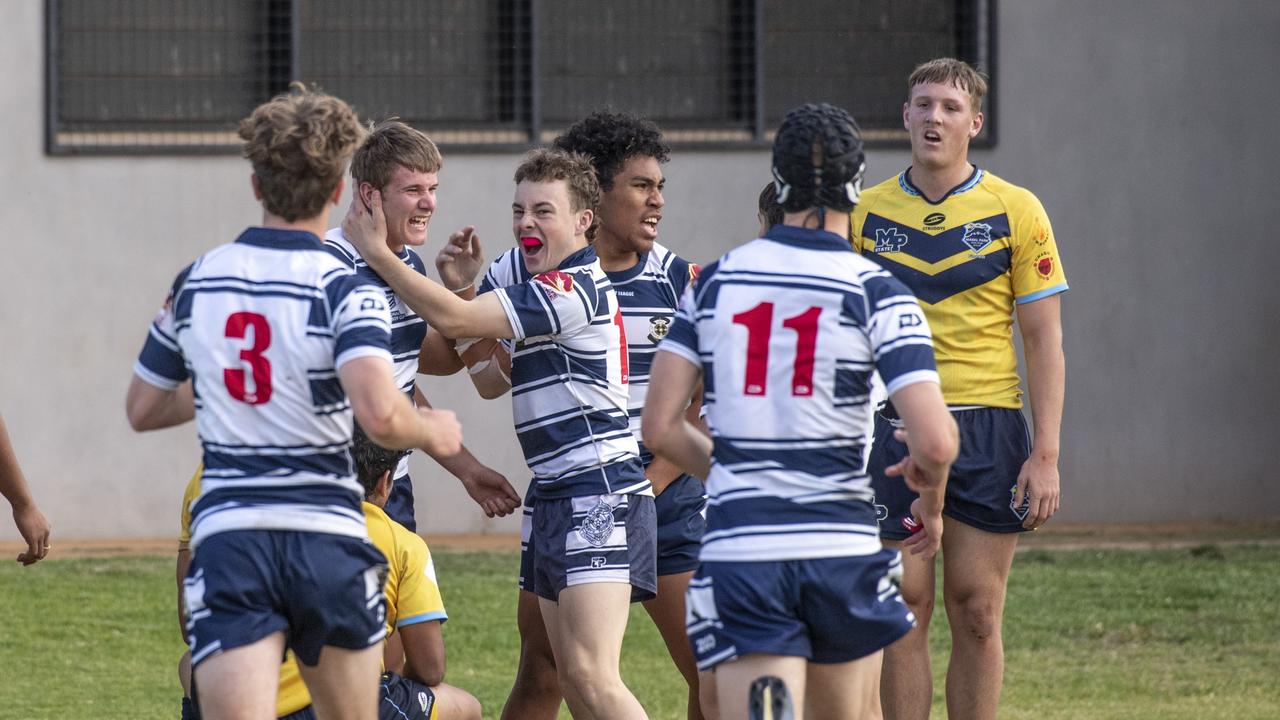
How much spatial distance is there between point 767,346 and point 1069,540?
28.0ft

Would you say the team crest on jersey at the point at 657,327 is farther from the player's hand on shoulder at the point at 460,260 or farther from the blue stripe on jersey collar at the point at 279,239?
the blue stripe on jersey collar at the point at 279,239

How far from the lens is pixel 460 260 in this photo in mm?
4789

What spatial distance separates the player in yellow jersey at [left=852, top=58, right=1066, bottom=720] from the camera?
493cm

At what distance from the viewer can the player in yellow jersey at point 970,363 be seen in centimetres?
493

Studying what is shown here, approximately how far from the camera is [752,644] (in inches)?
135

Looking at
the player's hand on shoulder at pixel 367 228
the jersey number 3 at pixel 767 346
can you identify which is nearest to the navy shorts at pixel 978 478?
the jersey number 3 at pixel 767 346

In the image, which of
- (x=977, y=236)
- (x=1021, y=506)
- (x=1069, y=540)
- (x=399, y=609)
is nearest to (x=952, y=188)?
(x=977, y=236)

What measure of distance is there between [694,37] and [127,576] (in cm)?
555

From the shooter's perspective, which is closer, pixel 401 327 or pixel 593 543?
pixel 593 543

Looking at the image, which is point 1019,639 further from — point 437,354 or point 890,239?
point 437,354

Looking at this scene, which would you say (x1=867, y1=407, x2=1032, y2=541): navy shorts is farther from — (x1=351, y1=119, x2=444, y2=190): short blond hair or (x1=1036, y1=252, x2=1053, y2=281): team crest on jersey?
(x1=351, y1=119, x2=444, y2=190): short blond hair

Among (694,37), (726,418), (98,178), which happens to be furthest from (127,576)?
(726,418)

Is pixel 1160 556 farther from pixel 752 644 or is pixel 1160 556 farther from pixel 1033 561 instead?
pixel 752 644

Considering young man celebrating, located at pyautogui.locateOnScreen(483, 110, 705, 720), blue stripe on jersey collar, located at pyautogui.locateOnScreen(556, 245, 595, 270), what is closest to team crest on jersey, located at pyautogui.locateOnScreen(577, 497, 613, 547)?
young man celebrating, located at pyautogui.locateOnScreen(483, 110, 705, 720)
